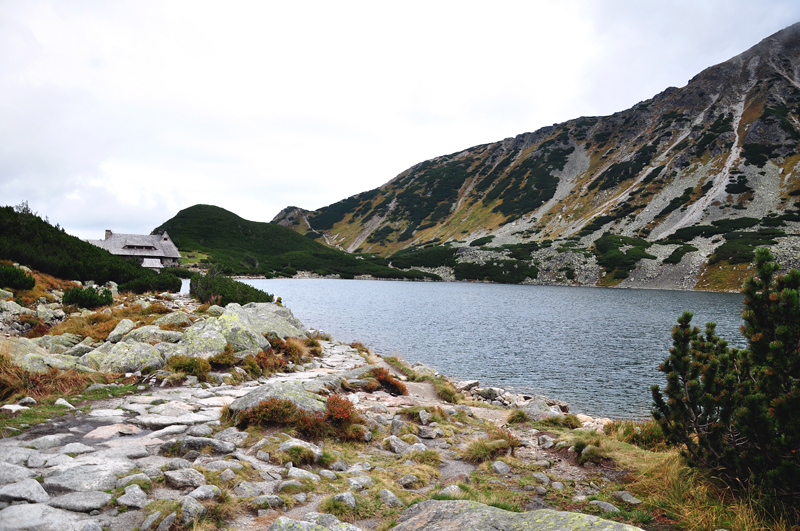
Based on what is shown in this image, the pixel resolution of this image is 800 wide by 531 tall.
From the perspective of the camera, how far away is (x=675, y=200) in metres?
129

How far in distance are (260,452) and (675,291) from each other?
10337cm

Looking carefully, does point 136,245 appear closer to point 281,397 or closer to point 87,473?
point 281,397

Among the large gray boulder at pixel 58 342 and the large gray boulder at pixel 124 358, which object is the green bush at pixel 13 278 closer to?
the large gray boulder at pixel 58 342

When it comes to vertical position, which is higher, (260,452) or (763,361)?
(763,361)

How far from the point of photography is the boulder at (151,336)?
50.8ft

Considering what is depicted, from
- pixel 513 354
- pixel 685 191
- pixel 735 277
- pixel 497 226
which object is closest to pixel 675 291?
pixel 735 277

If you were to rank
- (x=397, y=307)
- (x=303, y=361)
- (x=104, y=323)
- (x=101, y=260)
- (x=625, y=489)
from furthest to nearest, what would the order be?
(x=397, y=307) → (x=101, y=260) → (x=303, y=361) → (x=104, y=323) → (x=625, y=489)

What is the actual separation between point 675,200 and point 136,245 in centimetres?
15995

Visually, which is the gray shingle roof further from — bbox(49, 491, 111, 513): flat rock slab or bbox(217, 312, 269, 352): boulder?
bbox(49, 491, 111, 513): flat rock slab

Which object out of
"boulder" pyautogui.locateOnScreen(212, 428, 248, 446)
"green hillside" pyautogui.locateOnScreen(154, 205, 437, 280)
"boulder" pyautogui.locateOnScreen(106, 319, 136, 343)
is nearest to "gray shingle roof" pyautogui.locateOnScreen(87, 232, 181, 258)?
"green hillside" pyautogui.locateOnScreen(154, 205, 437, 280)

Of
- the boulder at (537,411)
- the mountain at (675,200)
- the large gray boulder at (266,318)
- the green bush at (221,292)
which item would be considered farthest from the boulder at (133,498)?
the mountain at (675,200)

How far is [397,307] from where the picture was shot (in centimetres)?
6012

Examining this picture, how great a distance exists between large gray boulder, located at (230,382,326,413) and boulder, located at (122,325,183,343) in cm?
760

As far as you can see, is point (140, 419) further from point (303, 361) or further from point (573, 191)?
point (573, 191)
